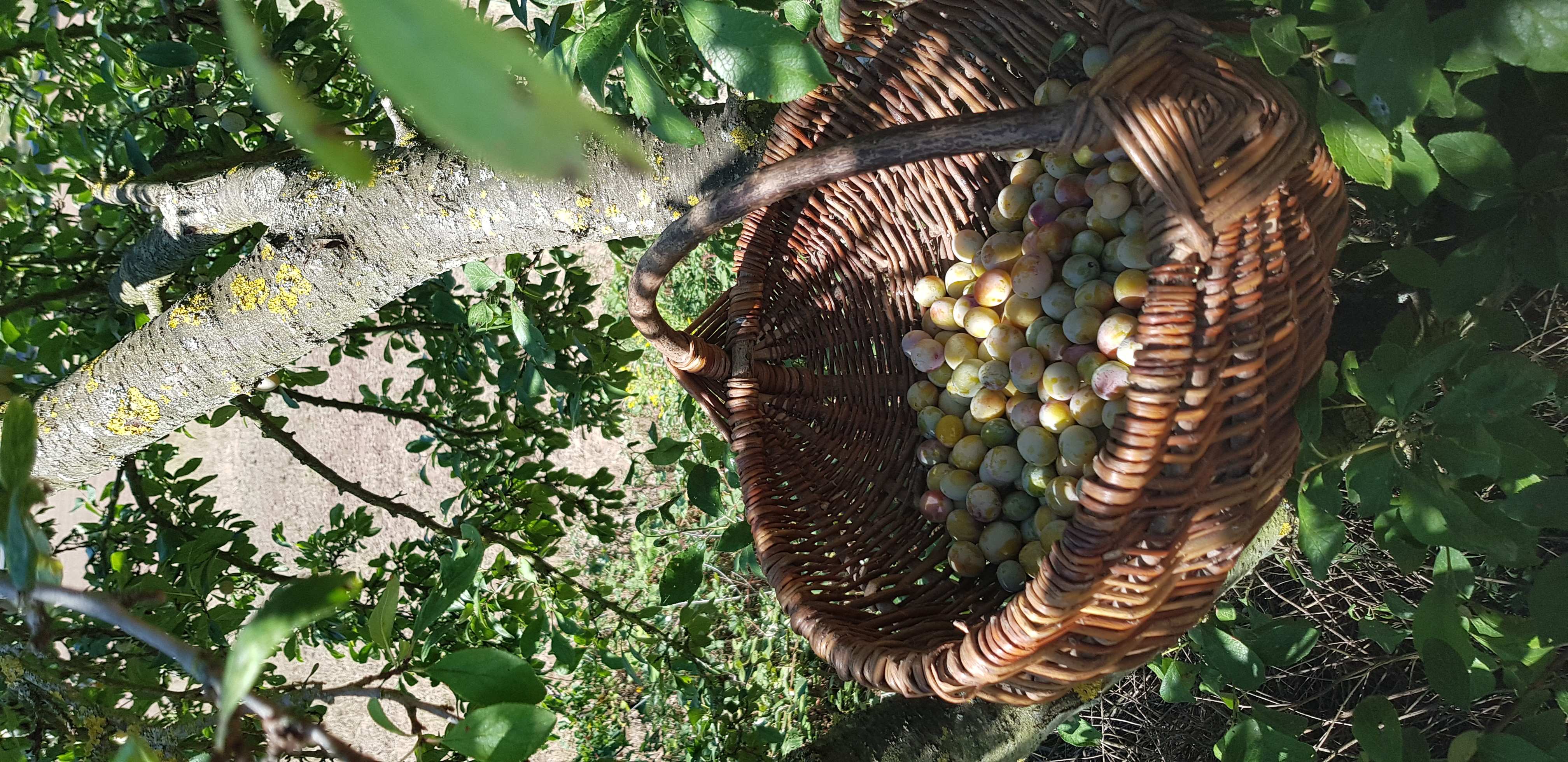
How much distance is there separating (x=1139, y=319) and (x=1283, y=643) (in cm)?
45

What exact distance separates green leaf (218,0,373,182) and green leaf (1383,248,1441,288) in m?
0.87

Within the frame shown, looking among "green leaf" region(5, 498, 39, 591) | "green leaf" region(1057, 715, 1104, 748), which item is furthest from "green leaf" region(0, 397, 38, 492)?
"green leaf" region(1057, 715, 1104, 748)

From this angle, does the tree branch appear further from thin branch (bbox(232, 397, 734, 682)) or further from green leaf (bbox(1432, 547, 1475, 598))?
green leaf (bbox(1432, 547, 1475, 598))

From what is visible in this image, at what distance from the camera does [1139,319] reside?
77 centimetres

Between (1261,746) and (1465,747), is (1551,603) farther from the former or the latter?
(1261,746)

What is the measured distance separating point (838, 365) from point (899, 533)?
252mm

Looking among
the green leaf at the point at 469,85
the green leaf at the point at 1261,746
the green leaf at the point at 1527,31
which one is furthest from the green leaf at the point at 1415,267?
the green leaf at the point at 469,85

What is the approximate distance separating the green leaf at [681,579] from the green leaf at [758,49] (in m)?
0.64

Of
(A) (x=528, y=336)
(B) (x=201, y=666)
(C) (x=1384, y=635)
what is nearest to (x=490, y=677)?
(B) (x=201, y=666)

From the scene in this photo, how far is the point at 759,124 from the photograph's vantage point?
1001 mm

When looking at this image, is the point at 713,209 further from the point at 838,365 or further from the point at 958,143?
the point at 838,365

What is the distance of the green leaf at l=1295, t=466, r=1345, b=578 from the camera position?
0.80 m

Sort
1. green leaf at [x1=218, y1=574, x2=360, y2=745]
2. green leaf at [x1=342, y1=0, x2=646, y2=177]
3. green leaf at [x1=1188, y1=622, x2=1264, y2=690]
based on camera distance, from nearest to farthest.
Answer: green leaf at [x1=342, y1=0, x2=646, y2=177]
green leaf at [x1=218, y1=574, x2=360, y2=745]
green leaf at [x1=1188, y1=622, x2=1264, y2=690]

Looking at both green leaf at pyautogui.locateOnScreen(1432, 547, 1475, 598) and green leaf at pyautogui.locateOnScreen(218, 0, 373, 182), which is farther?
green leaf at pyautogui.locateOnScreen(1432, 547, 1475, 598)
